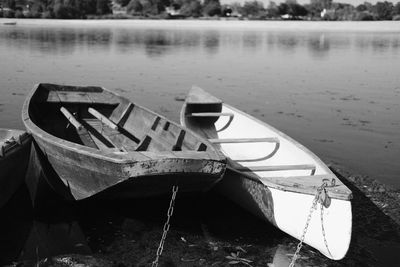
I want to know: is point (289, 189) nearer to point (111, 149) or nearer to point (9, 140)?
point (111, 149)

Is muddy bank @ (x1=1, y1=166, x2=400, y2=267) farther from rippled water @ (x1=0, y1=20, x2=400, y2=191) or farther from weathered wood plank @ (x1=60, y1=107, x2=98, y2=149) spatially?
rippled water @ (x1=0, y1=20, x2=400, y2=191)

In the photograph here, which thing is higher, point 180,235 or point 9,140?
point 9,140

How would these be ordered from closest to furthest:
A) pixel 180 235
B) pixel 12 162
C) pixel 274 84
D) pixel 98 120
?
pixel 180 235, pixel 12 162, pixel 98 120, pixel 274 84

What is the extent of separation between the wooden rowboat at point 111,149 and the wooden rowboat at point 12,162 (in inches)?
9.7

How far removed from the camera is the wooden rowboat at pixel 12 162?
7.43 metres

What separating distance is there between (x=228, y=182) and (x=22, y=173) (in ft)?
11.3


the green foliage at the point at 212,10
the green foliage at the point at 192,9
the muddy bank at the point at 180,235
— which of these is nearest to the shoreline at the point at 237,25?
the green foliage at the point at 212,10

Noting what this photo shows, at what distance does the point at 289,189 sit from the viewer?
22.2 feet

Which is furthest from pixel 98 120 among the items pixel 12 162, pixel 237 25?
pixel 237 25

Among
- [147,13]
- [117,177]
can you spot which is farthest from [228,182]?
[147,13]

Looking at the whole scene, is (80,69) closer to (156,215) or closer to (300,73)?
(300,73)

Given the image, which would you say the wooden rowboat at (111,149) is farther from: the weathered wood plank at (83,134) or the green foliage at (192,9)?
the green foliage at (192,9)

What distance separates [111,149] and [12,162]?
4.91 ft

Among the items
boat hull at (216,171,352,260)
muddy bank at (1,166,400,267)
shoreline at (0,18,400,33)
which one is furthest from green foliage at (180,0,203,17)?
boat hull at (216,171,352,260)
